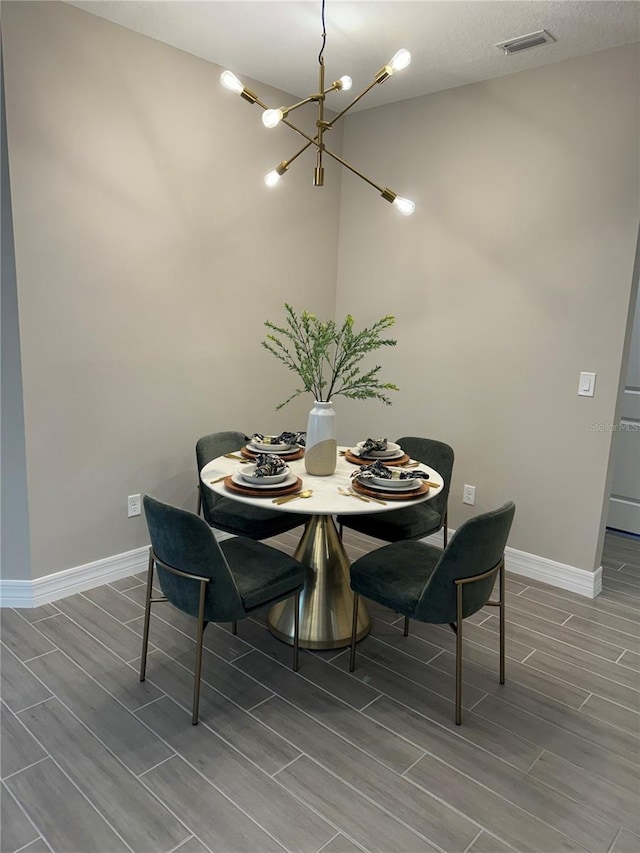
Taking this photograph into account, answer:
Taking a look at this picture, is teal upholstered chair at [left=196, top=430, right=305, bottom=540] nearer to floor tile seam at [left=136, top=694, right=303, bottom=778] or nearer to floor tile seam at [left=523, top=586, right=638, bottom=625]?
floor tile seam at [left=136, top=694, right=303, bottom=778]

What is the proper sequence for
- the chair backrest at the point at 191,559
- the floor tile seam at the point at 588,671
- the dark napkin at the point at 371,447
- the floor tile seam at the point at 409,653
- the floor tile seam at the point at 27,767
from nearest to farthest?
the floor tile seam at the point at 27,767 < the chair backrest at the point at 191,559 < the floor tile seam at the point at 588,671 < the floor tile seam at the point at 409,653 < the dark napkin at the point at 371,447

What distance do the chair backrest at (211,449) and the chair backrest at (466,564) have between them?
1.28 metres

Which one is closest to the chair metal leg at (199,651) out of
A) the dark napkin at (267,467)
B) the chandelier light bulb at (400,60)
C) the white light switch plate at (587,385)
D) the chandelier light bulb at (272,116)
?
the dark napkin at (267,467)

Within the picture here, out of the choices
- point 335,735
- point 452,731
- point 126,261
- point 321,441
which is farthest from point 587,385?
point 126,261

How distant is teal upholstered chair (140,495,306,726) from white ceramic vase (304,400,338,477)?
504mm

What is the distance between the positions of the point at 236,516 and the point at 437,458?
3.68ft

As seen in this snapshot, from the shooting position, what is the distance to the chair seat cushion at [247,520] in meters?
2.89

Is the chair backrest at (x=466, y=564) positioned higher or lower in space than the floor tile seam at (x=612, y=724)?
higher

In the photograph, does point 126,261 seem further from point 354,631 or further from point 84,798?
point 84,798

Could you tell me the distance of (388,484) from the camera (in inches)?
95.6

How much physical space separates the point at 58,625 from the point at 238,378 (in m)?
1.71

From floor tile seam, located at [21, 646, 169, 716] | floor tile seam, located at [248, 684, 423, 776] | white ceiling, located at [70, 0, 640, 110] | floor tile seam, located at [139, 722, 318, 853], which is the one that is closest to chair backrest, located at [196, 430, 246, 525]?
floor tile seam, located at [21, 646, 169, 716]

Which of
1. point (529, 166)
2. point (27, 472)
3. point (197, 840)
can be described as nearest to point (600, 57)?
point (529, 166)

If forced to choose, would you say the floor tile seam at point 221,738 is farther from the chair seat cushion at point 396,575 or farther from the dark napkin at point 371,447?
the dark napkin at point 371,447
